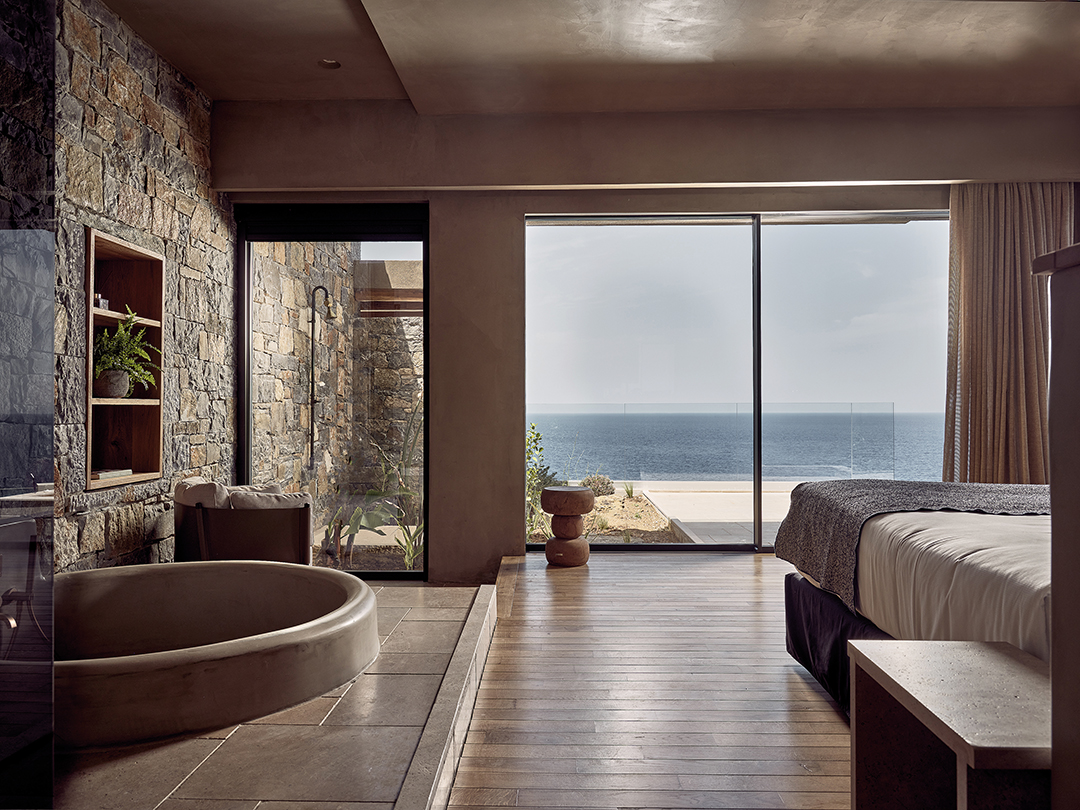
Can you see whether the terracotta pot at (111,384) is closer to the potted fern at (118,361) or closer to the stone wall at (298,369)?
the potted fern at (118,361)

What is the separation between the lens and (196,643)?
9.25 feet

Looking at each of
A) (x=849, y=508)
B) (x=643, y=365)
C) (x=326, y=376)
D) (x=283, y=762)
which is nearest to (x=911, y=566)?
(x=849, y=508)

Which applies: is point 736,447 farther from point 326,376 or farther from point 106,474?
point 106,474

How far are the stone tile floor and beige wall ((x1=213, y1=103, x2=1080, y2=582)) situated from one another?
2352mm

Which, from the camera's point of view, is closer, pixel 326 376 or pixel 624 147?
pixel 624 147

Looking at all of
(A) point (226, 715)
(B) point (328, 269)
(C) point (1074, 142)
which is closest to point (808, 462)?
(C) point (1074, 142)

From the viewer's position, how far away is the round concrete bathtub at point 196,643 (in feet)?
5.94

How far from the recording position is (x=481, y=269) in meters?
4.62

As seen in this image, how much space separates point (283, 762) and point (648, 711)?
1.19 metres

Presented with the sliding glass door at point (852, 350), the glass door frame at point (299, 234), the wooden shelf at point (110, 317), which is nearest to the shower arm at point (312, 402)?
the glass door frame at point (299, 234)

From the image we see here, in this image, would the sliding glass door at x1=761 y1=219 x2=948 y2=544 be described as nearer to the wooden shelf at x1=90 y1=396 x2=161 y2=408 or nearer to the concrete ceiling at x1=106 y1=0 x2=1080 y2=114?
the concrete ceiling at x1=106 y1=0 x2=1080 y2=114

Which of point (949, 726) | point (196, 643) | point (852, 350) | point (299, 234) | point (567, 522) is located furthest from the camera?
point (852, 350)

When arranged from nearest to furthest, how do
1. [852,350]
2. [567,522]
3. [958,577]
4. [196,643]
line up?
1. [958,577]
2. [196,643]
3. [567,522]
4. [852,350]

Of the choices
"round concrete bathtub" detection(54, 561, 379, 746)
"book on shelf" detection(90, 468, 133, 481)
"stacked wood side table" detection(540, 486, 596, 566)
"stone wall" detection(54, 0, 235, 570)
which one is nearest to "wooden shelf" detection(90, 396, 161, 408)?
"stone wall" detection(54, 0, 235, 570)
